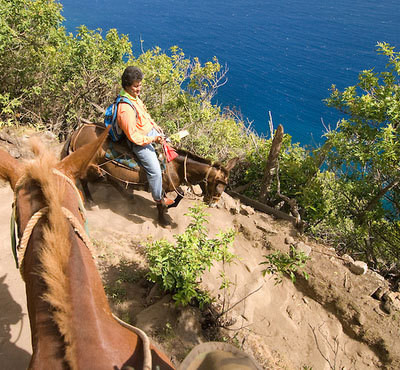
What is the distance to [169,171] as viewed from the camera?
5777 millimetres

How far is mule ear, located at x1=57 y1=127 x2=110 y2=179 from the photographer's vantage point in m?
2.15

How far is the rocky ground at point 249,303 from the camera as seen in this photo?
3688mm

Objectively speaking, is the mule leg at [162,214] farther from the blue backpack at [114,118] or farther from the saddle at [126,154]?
the blue backpack at [114,118]

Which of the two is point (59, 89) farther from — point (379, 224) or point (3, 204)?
point (379, 224)

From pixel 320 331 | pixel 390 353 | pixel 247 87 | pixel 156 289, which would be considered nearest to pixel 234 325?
pixel 156 289

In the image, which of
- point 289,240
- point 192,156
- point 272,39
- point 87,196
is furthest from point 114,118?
point 272,39

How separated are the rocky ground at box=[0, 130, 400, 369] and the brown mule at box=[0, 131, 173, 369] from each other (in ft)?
5.14

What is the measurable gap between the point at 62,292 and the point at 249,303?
3.88 metres

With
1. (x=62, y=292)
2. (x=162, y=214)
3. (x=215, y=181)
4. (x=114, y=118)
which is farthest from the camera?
(x=162, y=214)

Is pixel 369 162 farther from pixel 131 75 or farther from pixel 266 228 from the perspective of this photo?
pixel 131 75

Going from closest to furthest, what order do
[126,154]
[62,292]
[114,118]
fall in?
[62,292] < [114,118] < [126,154]

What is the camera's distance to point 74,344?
1.31 meters

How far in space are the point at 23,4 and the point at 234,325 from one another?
8.20 m

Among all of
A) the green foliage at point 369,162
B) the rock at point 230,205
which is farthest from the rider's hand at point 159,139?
the green foliage at point 369,162
